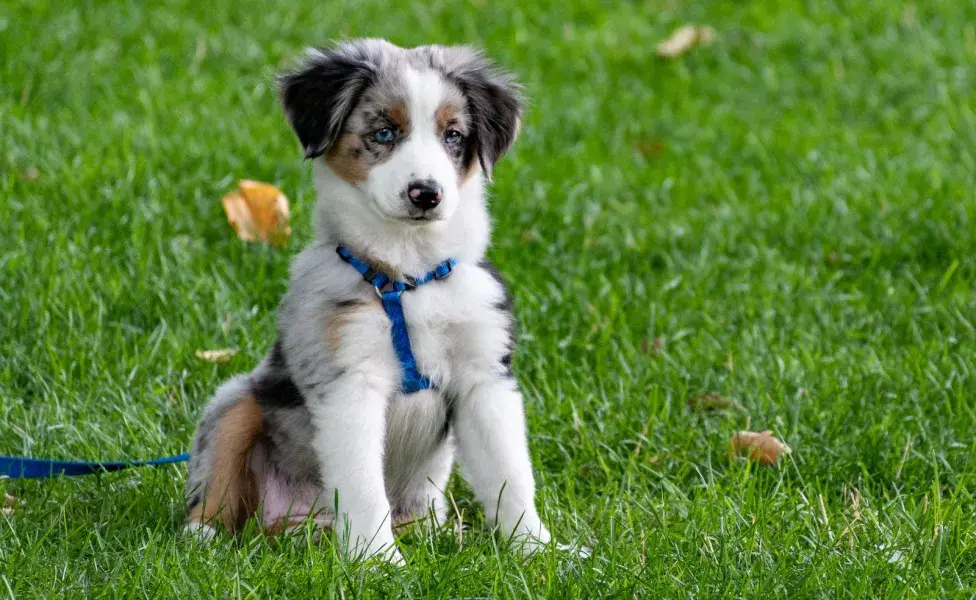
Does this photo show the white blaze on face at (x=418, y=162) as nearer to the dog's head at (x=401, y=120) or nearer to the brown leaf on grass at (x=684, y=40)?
the dog's head at (x=401, y=120)

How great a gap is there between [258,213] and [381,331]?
2366 mm

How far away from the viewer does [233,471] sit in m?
3.58

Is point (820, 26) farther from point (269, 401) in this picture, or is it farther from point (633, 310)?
point (269, 401)

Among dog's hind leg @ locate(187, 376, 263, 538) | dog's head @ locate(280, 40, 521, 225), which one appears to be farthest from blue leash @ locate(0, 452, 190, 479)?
dog's head @ locate(280, 40, 521, 225)

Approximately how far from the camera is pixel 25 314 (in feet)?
15.5

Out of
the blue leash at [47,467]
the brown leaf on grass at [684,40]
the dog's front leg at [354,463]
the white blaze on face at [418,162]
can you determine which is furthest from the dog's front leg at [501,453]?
the brown leaf on grass at [684,40]

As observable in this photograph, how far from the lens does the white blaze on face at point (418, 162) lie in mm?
3309

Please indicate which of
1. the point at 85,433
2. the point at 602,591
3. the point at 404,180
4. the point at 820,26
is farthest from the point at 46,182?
the point at 820,26

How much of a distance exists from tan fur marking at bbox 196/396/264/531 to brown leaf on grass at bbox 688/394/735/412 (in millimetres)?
1683

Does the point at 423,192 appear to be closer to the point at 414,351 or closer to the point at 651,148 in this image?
the point at 414,351

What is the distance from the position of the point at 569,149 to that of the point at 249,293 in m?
2.45

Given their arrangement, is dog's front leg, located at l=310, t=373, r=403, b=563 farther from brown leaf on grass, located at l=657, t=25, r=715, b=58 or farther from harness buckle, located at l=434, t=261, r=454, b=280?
brown leaf on grass, located at l=657, t=25, r=715, b=58

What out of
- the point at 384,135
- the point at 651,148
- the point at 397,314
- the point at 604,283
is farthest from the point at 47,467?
the point at 651,148

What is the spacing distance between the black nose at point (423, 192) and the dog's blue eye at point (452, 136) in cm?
23
